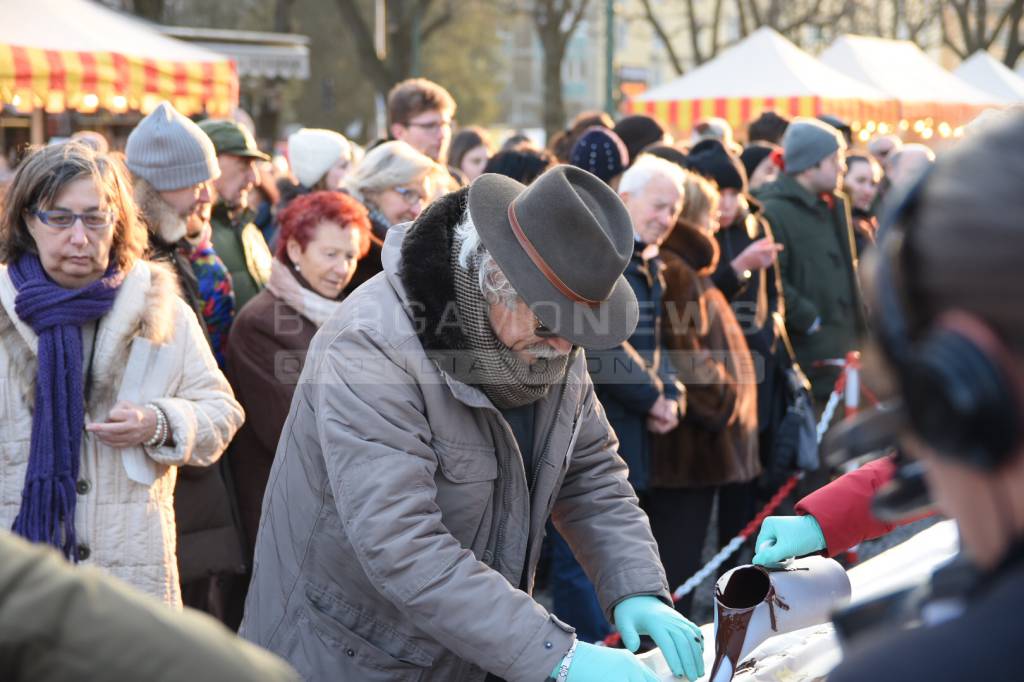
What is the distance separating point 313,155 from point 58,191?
105 inches

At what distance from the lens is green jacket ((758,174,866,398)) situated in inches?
260

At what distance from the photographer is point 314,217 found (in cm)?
443

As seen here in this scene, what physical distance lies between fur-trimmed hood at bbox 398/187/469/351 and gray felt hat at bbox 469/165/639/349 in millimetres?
121

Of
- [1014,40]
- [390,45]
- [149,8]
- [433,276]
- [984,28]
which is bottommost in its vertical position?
[433,276]

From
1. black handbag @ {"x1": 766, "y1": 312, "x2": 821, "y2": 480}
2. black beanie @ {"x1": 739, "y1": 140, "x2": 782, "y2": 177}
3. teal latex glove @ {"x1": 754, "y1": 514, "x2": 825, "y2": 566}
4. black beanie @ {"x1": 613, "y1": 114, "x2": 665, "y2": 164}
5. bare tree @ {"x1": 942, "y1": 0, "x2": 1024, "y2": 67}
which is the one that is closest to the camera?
teal latex glove @ {"x1": 754, "y1": 514, "x2": 825, "y2": 566}

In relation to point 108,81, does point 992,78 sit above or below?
below

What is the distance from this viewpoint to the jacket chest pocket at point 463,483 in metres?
2.43

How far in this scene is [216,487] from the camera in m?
3.97

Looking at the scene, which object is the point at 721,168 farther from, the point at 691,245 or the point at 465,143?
the point at 465,143

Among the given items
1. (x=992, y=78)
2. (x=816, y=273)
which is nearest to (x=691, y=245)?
(x=816, y=273)

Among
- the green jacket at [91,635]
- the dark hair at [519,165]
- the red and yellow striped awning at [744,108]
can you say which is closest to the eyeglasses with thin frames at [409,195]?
the dark hair at [519,165]

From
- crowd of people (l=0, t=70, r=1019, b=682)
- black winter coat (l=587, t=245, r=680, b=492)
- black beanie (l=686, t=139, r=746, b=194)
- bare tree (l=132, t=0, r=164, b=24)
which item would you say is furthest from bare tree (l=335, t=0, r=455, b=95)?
black winter coat (l=587, t=245, r=680, b=492)

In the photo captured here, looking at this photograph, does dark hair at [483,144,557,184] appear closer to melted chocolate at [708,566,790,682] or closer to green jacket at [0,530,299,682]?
melted chocolate at [708,566,790,682]

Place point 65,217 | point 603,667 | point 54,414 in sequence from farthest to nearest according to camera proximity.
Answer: point 65,217 < point 54,414 < point 603,667
